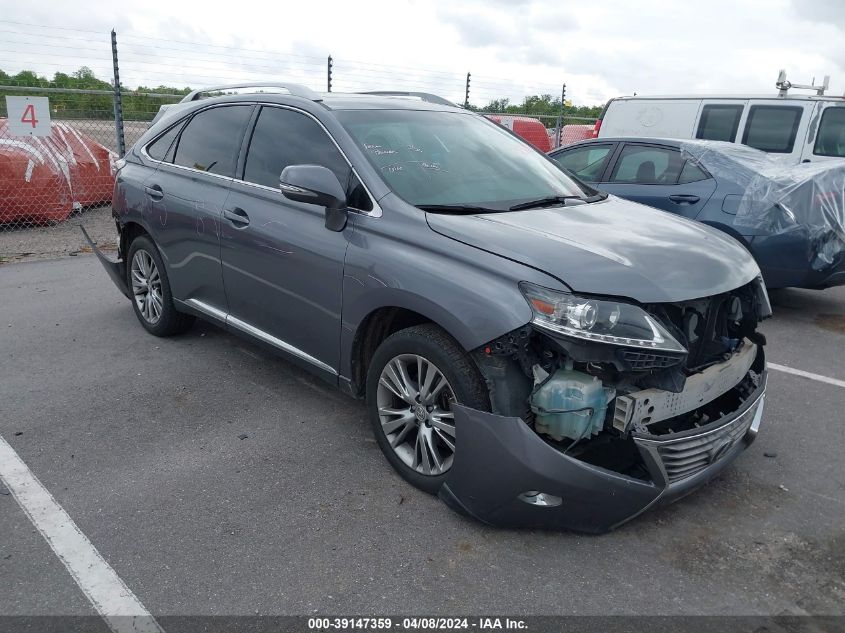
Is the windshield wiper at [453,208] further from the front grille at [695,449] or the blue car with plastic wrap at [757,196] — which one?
the blue car with plastic wrap at [757,196]

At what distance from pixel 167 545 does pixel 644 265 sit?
2252mm

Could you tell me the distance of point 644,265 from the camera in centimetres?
288

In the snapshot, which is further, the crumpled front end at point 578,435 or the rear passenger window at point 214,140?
the rear passenger window at point 214,140

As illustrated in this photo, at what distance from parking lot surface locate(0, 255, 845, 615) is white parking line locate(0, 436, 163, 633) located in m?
0.04

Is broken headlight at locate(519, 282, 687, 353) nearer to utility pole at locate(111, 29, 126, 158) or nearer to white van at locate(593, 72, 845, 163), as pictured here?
white van at locate(593, 72, 845, 163)

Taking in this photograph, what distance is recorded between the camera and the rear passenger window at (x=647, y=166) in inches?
263

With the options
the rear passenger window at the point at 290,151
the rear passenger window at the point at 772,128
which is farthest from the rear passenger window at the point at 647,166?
the rear passenger window at the point at 290,151

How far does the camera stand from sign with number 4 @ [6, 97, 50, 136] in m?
8.86

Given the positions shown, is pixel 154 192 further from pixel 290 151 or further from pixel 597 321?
pixel 597 321

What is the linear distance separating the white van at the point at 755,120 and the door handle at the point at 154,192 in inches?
285

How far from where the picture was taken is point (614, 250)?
9.78 feet

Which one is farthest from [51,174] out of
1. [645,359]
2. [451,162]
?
[645,359]

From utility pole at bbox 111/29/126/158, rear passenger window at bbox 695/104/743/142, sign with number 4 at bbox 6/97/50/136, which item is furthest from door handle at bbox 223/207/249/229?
rear passenger window at bbox 695/104/743/142

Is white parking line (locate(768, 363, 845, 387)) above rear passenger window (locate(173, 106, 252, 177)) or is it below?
below
